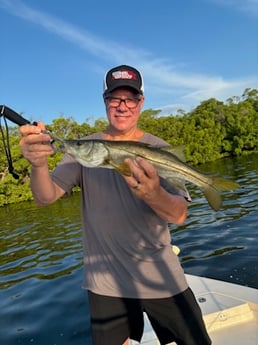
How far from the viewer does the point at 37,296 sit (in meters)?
8.75

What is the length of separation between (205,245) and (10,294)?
5.38 meters

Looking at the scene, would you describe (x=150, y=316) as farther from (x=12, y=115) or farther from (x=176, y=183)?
(x=12, y=115)

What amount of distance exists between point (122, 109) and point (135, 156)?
0.57m

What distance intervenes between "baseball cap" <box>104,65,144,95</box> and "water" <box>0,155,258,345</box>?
4777mm

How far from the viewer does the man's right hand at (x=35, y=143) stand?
7.93 feet

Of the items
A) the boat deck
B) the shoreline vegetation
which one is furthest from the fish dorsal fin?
the shoreline vegetation

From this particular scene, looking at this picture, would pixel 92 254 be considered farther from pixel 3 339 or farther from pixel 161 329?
pixel 3 339

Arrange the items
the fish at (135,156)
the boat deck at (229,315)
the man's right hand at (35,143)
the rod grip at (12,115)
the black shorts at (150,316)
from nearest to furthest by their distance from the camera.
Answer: the man's right hand at (35,143), the fish at (135,156), the rod grip at (12,115), the black shorts at (150,316), the boat deck at (229,315)


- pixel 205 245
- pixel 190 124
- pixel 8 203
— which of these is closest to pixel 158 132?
pixel 190 124

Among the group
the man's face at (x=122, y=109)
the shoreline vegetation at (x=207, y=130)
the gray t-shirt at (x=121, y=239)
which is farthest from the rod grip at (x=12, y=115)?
the shoreline vegetation at (x=207, y=130)

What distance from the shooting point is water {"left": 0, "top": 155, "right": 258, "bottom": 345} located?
6980mm

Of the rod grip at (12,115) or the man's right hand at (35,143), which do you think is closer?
the man's right hand at (35,143)

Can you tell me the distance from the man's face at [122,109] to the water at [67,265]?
4.57m

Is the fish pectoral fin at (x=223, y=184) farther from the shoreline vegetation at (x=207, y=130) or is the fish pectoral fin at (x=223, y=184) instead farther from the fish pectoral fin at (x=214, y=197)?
the shoreline vegetation at (x=207, y=130)
